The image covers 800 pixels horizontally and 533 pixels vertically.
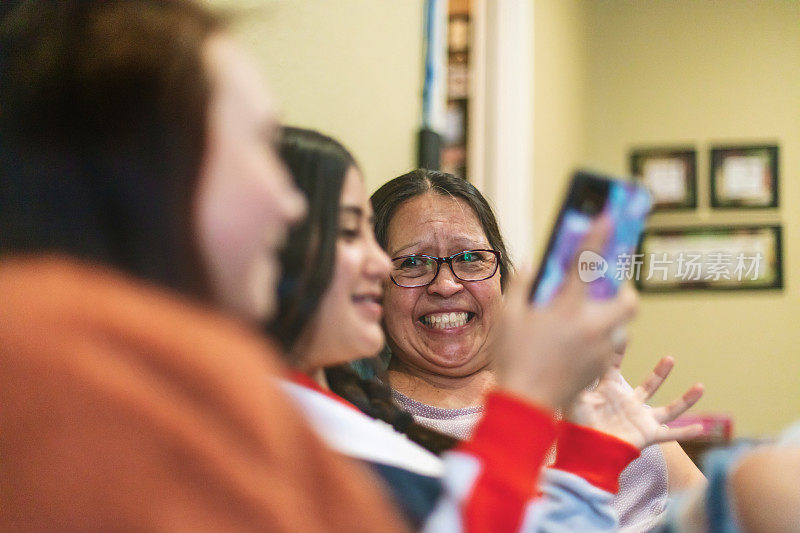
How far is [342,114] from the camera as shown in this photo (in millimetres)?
1511

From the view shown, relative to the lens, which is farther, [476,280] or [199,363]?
[476,280]

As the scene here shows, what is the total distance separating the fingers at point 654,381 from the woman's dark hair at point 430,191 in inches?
19.1

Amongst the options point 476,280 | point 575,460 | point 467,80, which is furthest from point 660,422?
point 467,80

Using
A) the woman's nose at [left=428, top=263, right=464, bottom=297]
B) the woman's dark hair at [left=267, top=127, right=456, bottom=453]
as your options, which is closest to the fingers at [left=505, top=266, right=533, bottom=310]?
the woman's dark hair at [left=267, top=127, right=456, bottom=453]

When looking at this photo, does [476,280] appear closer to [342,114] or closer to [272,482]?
[342,114]

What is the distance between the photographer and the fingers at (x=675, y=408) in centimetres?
92

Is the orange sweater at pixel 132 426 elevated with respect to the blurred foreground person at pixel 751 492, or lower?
elevated

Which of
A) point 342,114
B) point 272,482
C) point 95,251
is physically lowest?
point 272,482

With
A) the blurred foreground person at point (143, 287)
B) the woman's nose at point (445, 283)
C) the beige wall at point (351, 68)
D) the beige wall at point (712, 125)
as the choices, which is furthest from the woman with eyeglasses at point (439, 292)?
the beige wall at point (712, 125)

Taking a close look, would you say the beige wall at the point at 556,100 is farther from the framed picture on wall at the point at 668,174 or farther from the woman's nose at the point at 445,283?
the woman's nose at the point at 445,283

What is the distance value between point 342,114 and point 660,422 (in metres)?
0.86

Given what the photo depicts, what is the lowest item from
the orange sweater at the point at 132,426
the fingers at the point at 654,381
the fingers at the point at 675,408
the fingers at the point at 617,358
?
the fingers at the point at 675,408

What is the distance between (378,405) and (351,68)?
0.78 meters

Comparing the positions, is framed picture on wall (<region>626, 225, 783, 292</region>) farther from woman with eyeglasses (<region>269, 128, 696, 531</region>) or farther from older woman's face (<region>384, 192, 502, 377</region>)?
woman with eyeglasses (<region>269, 128, 696, 531</region>)
